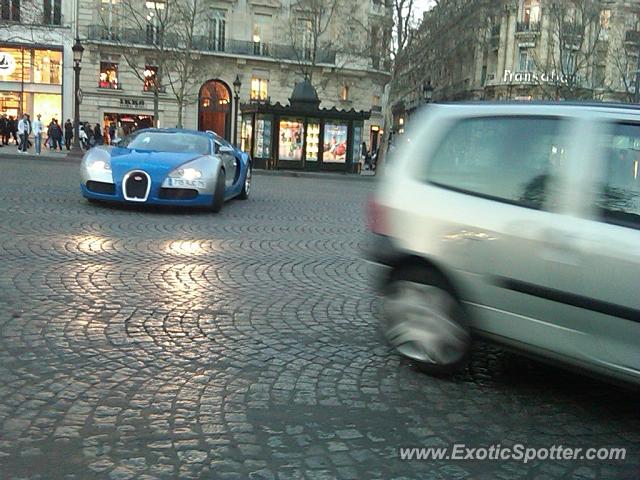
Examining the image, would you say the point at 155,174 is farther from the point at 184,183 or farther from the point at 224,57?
the point at 224,57

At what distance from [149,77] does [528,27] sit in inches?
1341

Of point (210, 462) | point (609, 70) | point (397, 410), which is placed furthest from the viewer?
point (609, 70)

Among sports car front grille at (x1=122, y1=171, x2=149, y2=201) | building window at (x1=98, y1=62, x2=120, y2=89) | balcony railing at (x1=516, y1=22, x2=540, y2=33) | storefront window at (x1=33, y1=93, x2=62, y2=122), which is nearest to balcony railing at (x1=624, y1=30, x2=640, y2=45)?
balcony railing at (x1=516, y1=22, x2=540, y2=33)

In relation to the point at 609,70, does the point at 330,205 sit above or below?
below

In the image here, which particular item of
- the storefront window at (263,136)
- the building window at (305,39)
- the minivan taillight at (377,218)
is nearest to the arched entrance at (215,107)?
the building window at (305,39)

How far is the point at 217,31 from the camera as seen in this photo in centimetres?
4600

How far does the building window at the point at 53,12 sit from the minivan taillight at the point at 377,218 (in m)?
42.7

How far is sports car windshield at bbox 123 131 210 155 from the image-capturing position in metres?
11.7

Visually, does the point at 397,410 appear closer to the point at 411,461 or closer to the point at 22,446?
the point at 411,461

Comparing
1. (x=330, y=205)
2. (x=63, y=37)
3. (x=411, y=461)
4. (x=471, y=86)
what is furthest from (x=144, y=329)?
(x=471, y=86)

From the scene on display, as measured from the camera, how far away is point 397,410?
11.9ft

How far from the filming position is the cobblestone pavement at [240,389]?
304 cm

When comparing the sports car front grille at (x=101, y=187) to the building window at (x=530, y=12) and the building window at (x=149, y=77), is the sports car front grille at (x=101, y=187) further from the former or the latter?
the building window at (x=530, y=12)

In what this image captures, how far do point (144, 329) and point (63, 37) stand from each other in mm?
42060
